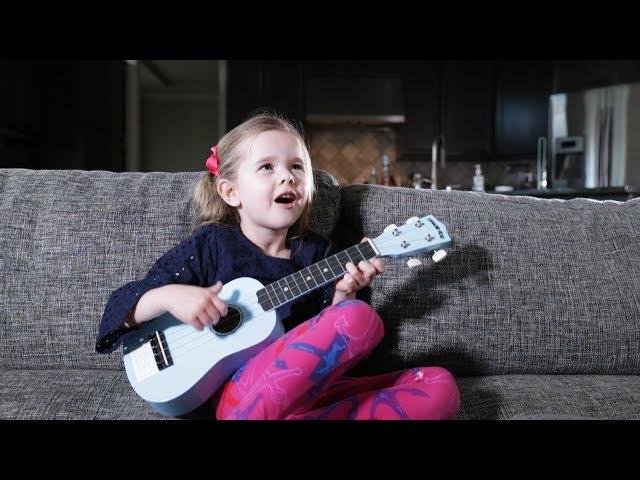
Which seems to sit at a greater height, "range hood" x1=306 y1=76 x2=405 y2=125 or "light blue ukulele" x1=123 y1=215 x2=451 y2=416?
"range hood" x1=306 y1=76 x2=405 y2=125

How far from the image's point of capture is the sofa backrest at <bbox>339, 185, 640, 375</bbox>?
1.18m

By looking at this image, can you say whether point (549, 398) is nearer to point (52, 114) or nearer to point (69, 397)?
point (69, 397)

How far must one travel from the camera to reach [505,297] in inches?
47.3

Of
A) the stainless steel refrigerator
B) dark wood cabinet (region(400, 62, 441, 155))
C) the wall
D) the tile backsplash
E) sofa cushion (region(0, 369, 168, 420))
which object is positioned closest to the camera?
sofa cushion (region(0, 369, 168, 420))

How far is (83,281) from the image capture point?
1.18m

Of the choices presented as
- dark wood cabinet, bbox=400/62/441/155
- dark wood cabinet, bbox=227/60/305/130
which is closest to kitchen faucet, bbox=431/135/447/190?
dark wood cabinet, bbox=400/62/441/155

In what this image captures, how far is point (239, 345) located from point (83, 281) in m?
0.43

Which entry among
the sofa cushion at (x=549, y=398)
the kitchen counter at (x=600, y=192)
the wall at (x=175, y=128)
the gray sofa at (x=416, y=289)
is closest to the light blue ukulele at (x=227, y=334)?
the gray sofa at (x=416, y=289)

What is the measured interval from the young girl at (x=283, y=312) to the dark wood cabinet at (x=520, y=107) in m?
3.50

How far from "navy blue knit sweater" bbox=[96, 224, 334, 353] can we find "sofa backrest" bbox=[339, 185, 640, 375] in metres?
0.15

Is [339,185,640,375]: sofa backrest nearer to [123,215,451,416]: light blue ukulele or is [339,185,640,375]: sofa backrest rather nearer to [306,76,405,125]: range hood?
[123,215,451,416]: light blue ukulele

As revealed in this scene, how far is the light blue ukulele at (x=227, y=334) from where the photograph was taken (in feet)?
3.16

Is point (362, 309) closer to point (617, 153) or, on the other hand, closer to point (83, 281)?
point (83, 281)

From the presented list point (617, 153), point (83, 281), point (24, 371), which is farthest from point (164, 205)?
point (617, 153)
